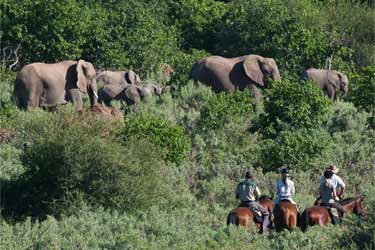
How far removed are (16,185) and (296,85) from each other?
8266 mm

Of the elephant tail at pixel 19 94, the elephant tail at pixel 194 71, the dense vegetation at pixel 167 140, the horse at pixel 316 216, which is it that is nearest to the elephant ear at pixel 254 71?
the elephant tail at pixel 194 71

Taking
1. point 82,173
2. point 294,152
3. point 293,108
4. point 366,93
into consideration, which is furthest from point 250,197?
point 366,93

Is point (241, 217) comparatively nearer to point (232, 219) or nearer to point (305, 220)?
point (232, 219)

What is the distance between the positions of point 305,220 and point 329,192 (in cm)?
71

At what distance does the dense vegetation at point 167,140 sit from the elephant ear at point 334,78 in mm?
429

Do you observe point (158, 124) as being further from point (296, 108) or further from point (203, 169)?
point (296, 108)

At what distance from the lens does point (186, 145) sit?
28.3m

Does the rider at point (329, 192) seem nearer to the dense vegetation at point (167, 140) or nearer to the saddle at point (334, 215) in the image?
the saddle at point (334, 215)

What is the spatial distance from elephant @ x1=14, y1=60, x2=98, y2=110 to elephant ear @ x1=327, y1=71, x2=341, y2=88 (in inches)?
276

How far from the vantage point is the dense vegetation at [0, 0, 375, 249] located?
→ 73.9ft

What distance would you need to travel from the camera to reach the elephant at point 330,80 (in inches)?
1496

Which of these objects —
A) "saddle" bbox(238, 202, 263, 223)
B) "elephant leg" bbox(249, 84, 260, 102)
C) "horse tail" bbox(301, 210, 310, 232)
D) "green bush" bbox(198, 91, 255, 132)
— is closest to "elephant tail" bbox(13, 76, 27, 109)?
"green bush" bbox(198, 91, 255, 132)

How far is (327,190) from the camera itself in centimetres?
2334

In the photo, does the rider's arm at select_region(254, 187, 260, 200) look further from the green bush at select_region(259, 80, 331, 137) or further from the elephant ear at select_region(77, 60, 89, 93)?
the elephant ear at select_region(77, 60, 89, 93)
